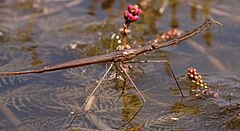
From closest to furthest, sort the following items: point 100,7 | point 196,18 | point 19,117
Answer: point 19,117
point 196,18
point 100,7

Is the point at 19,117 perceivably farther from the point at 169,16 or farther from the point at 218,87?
the point at 169,16

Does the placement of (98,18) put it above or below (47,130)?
above

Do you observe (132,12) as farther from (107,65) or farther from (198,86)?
(198,86)

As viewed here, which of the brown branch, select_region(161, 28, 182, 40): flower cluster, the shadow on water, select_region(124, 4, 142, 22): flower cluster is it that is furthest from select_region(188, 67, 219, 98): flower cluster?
select_region(161, 28, 182, 40): flower cluster

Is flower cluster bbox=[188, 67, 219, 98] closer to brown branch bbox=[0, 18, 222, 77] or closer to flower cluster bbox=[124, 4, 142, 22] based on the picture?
brown branch bbox=[0, 18, 222, 77]

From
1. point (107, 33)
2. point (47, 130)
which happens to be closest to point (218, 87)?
point (47, 130)

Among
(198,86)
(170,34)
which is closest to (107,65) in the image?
(198,86)

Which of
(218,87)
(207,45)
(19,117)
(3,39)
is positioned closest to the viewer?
(19,117)

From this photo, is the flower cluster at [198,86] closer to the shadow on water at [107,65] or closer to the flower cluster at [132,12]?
the shadow on water at [107,65]
